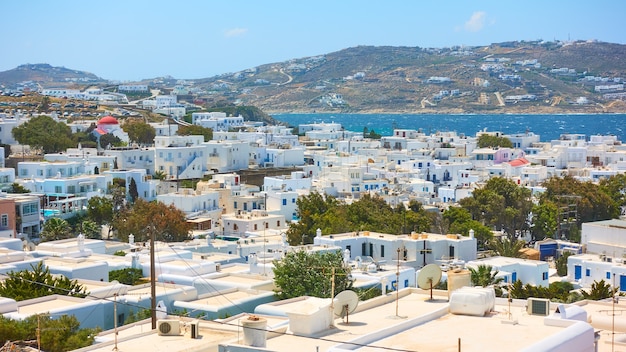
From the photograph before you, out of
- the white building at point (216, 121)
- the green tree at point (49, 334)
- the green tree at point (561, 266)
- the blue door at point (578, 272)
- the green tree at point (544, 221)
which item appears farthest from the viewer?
the white building at point (216, 121)

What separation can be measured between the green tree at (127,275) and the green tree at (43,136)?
1420 inches

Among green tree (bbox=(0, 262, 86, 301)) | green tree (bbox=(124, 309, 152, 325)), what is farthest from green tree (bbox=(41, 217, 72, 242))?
green tree (bbox=(124, 309, 152, 325))

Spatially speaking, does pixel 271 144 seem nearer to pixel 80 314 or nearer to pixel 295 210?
pixel 295 210

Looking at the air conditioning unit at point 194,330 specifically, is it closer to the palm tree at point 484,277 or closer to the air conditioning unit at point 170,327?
the air conditioning unit at point 170,327

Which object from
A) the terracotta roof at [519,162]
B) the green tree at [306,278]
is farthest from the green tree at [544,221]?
the green tree at [306,278]

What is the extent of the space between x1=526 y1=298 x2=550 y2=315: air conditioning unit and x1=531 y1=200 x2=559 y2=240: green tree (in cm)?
2998

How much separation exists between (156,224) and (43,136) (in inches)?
970

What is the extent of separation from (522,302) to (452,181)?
143 ft

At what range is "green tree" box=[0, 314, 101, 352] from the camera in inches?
521

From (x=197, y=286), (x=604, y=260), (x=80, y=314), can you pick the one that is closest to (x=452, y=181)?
(x=604, y=260)

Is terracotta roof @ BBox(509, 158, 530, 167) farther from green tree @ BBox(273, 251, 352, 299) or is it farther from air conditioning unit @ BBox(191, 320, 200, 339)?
air conditioning unit @ BBox(191, 320, 200, 339)

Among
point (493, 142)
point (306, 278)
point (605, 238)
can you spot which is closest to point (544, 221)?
point (605, 238)

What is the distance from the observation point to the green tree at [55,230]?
3484 cm

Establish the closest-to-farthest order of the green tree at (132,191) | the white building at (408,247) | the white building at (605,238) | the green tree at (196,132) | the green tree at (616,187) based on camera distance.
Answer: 1. the white building at (408,247)
2. the white building at (605,238)
3. the green tree at (132,191)
4. the green tree at (616,187)
5. the green tree at (196,132)
